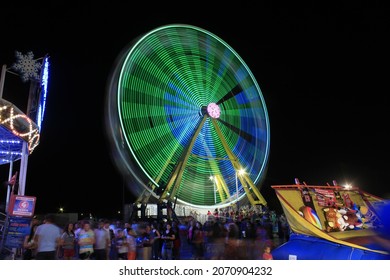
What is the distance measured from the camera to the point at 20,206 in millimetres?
8633

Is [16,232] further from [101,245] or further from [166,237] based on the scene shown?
[166,237]

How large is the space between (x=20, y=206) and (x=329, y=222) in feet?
22.7

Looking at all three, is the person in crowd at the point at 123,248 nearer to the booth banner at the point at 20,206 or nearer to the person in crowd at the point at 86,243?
the person in crowd at the point at 86,243

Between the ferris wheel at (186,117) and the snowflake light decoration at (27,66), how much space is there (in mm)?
2841

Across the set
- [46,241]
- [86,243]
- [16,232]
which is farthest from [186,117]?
[46,241]

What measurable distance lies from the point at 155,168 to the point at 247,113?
695 centimetres

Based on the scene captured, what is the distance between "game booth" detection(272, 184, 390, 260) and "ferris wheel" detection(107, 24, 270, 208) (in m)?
9.13

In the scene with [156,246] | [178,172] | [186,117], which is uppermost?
[186,117]

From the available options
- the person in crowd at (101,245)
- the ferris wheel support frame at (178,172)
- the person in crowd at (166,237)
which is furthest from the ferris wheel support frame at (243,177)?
the person in crowd at (101,245)

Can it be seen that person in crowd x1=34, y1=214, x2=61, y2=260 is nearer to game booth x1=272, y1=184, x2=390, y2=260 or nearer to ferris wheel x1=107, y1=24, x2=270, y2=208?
game booth x1=272, y1=184, x2=390, y2=260

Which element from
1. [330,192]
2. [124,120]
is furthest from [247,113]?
[330,192]

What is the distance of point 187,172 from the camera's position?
19578 mm

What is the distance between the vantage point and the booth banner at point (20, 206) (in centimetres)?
850

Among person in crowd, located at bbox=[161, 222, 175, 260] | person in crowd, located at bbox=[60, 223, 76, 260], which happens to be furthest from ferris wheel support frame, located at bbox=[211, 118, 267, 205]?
person in crowd, located at bbox=[60, 223, 76, 260]
